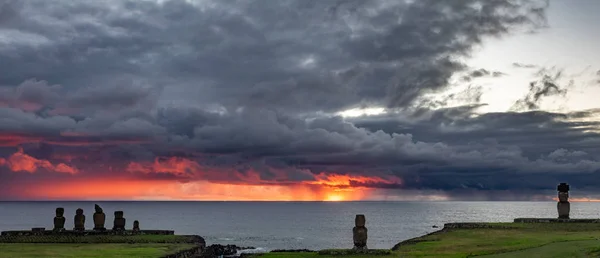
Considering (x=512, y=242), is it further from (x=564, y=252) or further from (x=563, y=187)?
(x=563, y=187)

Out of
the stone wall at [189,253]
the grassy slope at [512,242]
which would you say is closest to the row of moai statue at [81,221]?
the stone wall at [189,253]

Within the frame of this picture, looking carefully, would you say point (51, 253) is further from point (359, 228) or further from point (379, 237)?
point (379, 237)

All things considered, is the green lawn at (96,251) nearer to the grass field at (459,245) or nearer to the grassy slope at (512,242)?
the grass field at (459,245)

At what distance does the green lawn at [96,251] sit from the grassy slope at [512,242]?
33.3 ft

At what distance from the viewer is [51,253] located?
56188mm

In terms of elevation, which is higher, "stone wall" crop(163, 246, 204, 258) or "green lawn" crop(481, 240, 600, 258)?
"green lawn" crop(481, 240, 600, 258)

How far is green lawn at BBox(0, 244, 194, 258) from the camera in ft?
180

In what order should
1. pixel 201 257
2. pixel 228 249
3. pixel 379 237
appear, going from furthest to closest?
1. pixel 379 237
2. pixel 228 249
3. pixel 201 257

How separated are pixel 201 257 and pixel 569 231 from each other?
3901cm

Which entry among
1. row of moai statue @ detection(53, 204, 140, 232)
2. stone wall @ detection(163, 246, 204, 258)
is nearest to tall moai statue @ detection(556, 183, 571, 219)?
stone wall @ detection(163, 246, 204, 258)

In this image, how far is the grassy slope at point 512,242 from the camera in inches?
1815

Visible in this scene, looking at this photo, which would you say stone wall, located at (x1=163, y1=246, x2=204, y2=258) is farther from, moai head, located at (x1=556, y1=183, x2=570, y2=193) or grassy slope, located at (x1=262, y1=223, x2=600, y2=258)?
moai head, located at (x1=556, y1=183, x2=570, y2=193)

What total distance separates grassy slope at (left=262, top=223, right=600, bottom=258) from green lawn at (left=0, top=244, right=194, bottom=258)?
1015 cm

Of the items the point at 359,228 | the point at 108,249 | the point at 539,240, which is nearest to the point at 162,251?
the point at 108,249
